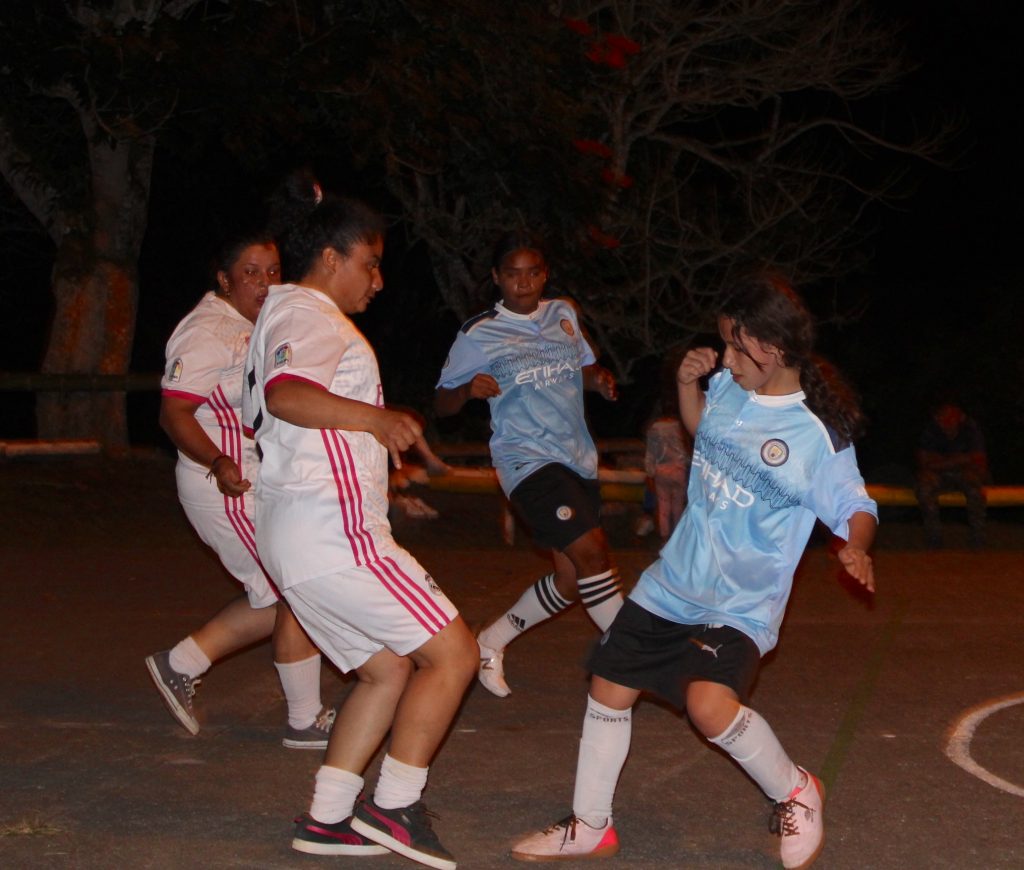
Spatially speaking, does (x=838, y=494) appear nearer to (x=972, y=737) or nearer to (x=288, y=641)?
(x=972, y=737)

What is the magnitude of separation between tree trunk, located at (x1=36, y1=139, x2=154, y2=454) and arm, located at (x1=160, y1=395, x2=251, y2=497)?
9085 mm

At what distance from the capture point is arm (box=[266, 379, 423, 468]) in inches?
159

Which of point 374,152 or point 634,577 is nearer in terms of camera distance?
point 634,577

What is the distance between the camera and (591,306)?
1658 cm

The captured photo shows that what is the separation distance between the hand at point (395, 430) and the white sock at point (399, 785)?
102 cm

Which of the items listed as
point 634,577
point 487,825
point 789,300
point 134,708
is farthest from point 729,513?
point 634,577

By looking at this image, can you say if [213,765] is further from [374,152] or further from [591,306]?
[591,306]

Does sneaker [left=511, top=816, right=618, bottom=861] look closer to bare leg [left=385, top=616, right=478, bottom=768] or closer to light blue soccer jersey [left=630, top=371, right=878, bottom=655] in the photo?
bare leg [left=385, top=616, right=478, bottom=768]

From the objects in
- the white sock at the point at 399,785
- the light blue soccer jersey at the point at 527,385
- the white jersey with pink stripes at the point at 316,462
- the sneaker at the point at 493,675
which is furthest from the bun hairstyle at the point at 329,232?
the sneaker at the point at 493,675

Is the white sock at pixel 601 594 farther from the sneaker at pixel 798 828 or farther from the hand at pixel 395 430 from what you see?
the hand at pixel 395 430

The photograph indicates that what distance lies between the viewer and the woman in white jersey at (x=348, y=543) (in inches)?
166

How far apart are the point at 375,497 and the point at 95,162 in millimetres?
10830

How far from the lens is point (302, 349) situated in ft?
13.7

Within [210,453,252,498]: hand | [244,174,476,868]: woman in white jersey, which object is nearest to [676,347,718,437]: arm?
[244,174,476,868]: woman in white jersey
